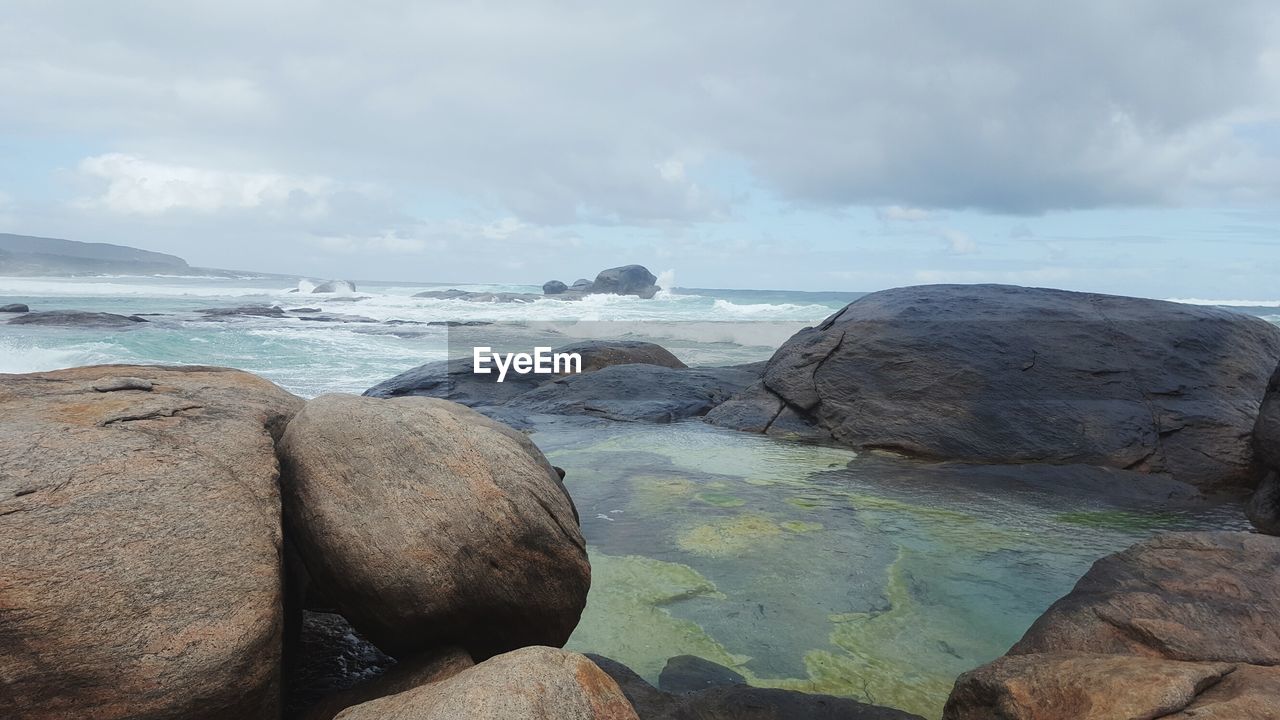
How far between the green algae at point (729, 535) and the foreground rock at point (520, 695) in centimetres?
301

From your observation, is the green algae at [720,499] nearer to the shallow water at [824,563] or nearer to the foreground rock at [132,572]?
the shallow water at [824,563]

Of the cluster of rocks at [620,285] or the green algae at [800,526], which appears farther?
the cluster of rocks at [620,285]

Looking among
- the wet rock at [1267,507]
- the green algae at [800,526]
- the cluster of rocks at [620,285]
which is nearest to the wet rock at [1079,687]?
the green algae at [800,526]

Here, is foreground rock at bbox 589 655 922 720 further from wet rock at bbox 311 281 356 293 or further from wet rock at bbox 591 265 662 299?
wet rock at bbox 311 281 356 293

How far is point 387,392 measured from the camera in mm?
11680

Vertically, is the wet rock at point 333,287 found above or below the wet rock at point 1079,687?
above

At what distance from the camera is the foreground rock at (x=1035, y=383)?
799 cm

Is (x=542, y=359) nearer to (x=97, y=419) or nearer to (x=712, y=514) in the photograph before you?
(x=712, y=514)

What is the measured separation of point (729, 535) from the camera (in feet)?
18.9

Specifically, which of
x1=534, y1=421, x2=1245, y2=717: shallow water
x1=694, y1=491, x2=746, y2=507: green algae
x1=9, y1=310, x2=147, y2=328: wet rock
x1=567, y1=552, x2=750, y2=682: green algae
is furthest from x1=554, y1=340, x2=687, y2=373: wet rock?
x1=9, y1=310, x2=147, y2=328: wet rock

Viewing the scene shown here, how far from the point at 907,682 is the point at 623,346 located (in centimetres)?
1017

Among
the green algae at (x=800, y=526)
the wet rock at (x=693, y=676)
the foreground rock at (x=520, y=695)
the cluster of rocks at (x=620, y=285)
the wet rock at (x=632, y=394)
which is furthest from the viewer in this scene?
the cluster of rocks at (x=620, y=285)

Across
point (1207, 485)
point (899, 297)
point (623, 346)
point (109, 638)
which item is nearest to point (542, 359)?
point (623, 346)

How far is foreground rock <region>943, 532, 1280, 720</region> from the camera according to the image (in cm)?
247
